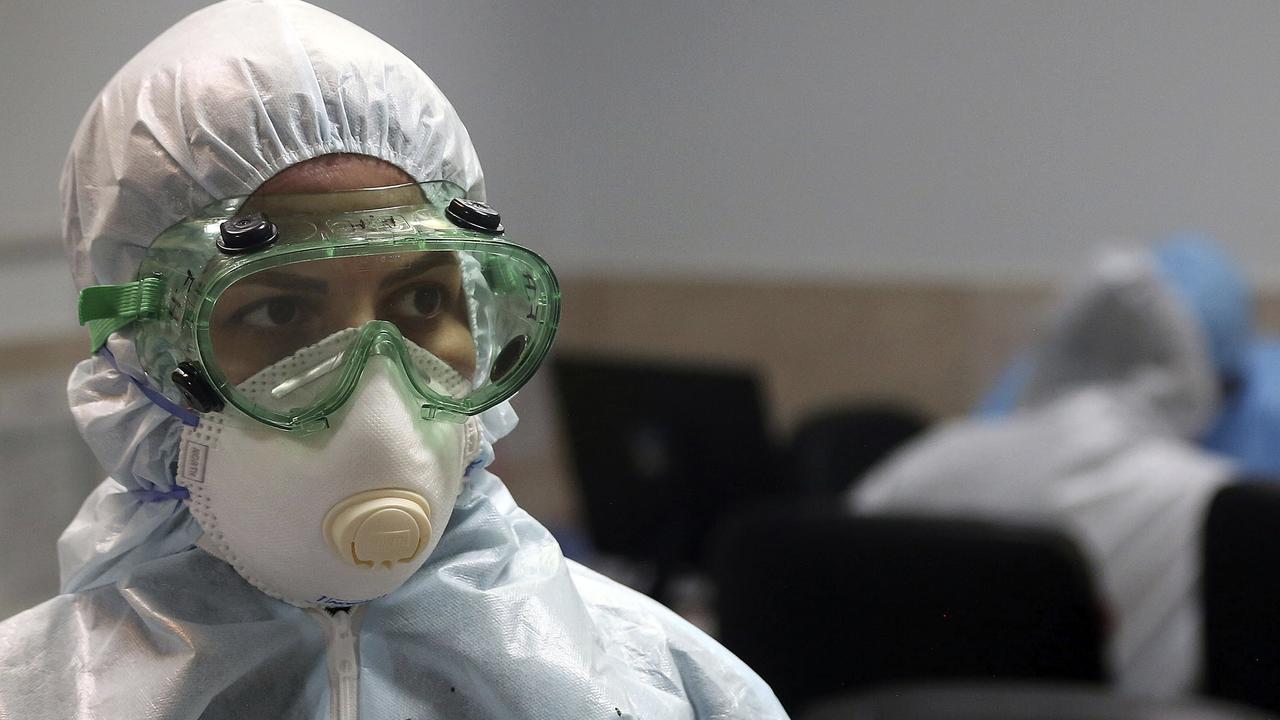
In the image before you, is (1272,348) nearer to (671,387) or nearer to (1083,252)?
(1083,252)

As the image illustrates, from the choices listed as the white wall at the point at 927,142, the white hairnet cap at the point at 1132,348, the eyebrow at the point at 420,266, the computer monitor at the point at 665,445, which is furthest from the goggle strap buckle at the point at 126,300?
the white hairnet cap at the point at 1132,348

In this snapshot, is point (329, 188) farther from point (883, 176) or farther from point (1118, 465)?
point (883, 176)

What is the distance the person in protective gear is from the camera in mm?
2652

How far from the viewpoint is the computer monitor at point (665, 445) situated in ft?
7.08

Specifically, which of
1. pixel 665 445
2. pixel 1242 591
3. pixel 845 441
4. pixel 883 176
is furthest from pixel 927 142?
pixel 1242 591

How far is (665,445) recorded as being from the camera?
7.27 ft

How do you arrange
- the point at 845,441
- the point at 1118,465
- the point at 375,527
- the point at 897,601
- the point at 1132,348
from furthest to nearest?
the point at 845,441
the point at 1132,348
the point at 1118,465
the point at 897,601
the point at 375,527

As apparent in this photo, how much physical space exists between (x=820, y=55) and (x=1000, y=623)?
1817 millimetres

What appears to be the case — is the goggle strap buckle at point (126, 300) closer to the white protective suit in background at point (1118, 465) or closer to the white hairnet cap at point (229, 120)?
the white hairnet cap at point (229, 120)

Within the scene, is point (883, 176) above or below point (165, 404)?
below

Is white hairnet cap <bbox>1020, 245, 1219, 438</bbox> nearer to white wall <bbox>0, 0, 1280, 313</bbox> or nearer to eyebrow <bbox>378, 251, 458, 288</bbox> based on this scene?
white wall <bbox>0, 0, 1280, 313</bbox>

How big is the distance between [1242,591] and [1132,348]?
103cm

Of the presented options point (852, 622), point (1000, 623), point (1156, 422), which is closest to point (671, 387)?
point (852, 622)

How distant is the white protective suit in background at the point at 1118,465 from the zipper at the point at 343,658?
132cm
